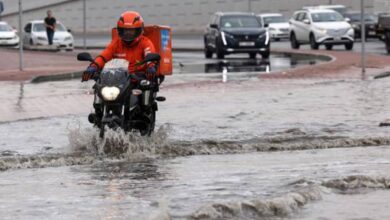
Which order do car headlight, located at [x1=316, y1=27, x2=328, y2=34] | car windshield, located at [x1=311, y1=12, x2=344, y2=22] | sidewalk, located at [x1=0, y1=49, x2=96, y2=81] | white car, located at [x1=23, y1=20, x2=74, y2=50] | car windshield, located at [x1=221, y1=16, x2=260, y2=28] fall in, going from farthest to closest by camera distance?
white car, located at [x1=23, y1=20, x2=74, y2=50], car windshield, located at [x1=311, y1=12, x2=344, y2=22], car headlight, located at [x1=316, y1=27, x2=328, y2=34], car windshield, located at [x1=221, y1=16, x2=260, y2=28], sidewalk, located at [x1=0, y1=49, x2=96, y2=81]

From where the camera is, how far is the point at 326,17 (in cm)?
4491

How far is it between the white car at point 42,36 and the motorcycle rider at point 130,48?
115ft

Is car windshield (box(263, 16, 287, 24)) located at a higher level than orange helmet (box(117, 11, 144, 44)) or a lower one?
lower

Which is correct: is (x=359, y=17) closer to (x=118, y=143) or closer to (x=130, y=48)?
(x=130, y=48)

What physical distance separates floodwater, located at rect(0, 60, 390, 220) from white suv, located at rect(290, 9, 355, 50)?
925 inches

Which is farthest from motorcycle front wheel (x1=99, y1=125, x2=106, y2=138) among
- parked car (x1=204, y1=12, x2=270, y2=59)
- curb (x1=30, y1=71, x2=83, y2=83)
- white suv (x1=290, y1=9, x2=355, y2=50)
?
white suv (x1=290, y1=9, x2=355, y2=50)

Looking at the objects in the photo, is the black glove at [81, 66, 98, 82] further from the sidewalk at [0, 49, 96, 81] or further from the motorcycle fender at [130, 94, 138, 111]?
the sidewalk at [0, 49, 96, 81]

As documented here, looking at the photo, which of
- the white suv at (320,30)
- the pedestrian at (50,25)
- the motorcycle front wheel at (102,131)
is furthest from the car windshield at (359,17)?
the motorcycle front wheel at (102,131)

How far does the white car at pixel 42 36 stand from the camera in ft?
156

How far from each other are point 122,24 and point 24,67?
61.9ft

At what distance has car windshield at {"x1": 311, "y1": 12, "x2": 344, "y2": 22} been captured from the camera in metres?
44.7

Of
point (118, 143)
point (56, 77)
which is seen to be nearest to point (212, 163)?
point (118, 143)

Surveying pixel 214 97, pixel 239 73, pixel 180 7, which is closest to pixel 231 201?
pixel 214 97

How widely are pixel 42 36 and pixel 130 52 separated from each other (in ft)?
119
